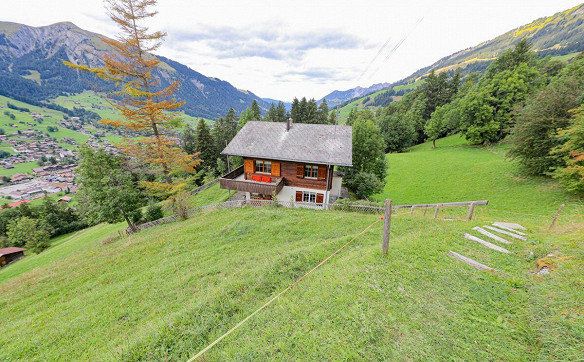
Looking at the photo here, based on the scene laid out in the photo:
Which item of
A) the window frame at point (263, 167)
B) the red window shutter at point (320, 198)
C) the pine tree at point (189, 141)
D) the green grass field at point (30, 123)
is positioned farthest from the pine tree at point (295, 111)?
the green grass field at point (30, 123)

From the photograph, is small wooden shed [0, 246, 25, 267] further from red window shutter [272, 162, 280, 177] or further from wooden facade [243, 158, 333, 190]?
red window shutter [272, 162, 280, 177]

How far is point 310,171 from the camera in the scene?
2369cm

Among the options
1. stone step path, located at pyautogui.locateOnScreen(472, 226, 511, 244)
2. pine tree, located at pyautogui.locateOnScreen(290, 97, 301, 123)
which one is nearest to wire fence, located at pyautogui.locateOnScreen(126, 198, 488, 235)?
stone step path, located at pyautogui.locateOnScreen(472, 226, 511, 244)

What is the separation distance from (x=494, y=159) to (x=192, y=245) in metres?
41.0

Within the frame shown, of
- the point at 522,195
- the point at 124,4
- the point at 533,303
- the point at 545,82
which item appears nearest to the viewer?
the point at 533,303

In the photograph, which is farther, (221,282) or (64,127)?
(64,127)

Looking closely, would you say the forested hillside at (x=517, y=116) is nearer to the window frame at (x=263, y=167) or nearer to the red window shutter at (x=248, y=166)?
the window frame at (x=263, y=167)

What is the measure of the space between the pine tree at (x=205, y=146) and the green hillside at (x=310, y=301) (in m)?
38.6

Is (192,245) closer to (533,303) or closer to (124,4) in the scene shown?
(533,303)

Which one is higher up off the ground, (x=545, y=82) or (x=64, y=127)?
(x=545, y=82)

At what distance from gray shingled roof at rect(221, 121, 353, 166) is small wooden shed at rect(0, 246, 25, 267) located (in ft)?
176

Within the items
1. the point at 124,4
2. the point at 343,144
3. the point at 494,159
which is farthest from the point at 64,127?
the point at 494,159

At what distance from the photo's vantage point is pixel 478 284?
7418 millimetres

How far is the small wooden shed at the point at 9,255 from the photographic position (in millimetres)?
44562
